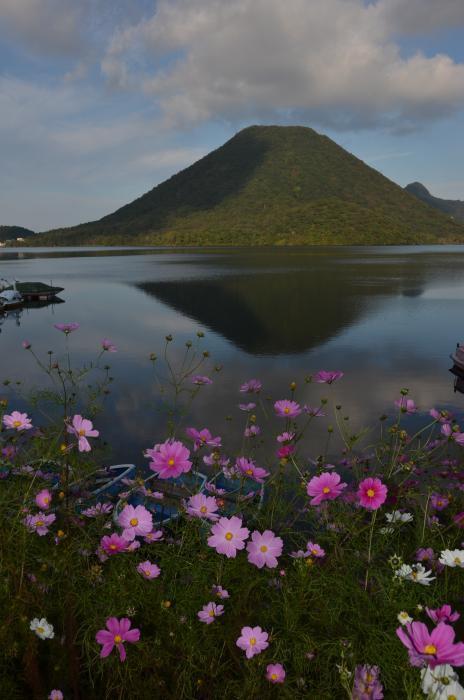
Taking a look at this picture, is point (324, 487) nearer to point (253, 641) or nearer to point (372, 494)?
point (372, 494)

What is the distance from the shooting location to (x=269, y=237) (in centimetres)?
17800

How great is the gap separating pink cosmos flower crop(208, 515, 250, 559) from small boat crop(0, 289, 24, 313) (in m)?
40.8

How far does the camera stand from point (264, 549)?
2.67m

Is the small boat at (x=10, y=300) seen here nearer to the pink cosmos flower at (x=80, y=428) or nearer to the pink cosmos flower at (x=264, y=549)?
the pink cosmos flower at (x=80, y=428)

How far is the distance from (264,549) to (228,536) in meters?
0.23

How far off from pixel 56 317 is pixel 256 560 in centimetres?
3772

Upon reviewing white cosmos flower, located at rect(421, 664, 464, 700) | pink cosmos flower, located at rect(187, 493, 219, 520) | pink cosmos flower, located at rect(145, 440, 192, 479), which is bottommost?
white cosmos flower, located at rect(421, 664, 464, 700)

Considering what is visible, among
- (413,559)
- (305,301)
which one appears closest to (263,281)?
(305,301)

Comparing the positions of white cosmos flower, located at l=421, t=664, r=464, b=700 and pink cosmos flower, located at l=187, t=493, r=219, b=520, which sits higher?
pink cosmos flower, located at l=187, t=493, r=219, b=520

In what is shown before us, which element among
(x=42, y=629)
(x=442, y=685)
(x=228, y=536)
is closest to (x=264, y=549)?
(x=228, y=536)

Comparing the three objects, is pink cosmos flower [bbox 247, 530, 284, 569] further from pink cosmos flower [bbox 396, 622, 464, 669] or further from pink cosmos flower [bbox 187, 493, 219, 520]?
pink cosmos flower [bbox 396, 622, 464, 669]

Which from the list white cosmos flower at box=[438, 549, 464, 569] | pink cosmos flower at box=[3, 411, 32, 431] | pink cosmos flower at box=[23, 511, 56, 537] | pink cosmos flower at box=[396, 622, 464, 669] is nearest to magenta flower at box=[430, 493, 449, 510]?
white cosmos flower at box=[438, 549, 464, 569]

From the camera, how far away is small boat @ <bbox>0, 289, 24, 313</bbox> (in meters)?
38.8

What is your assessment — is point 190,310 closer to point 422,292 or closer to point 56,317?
point 56,317
